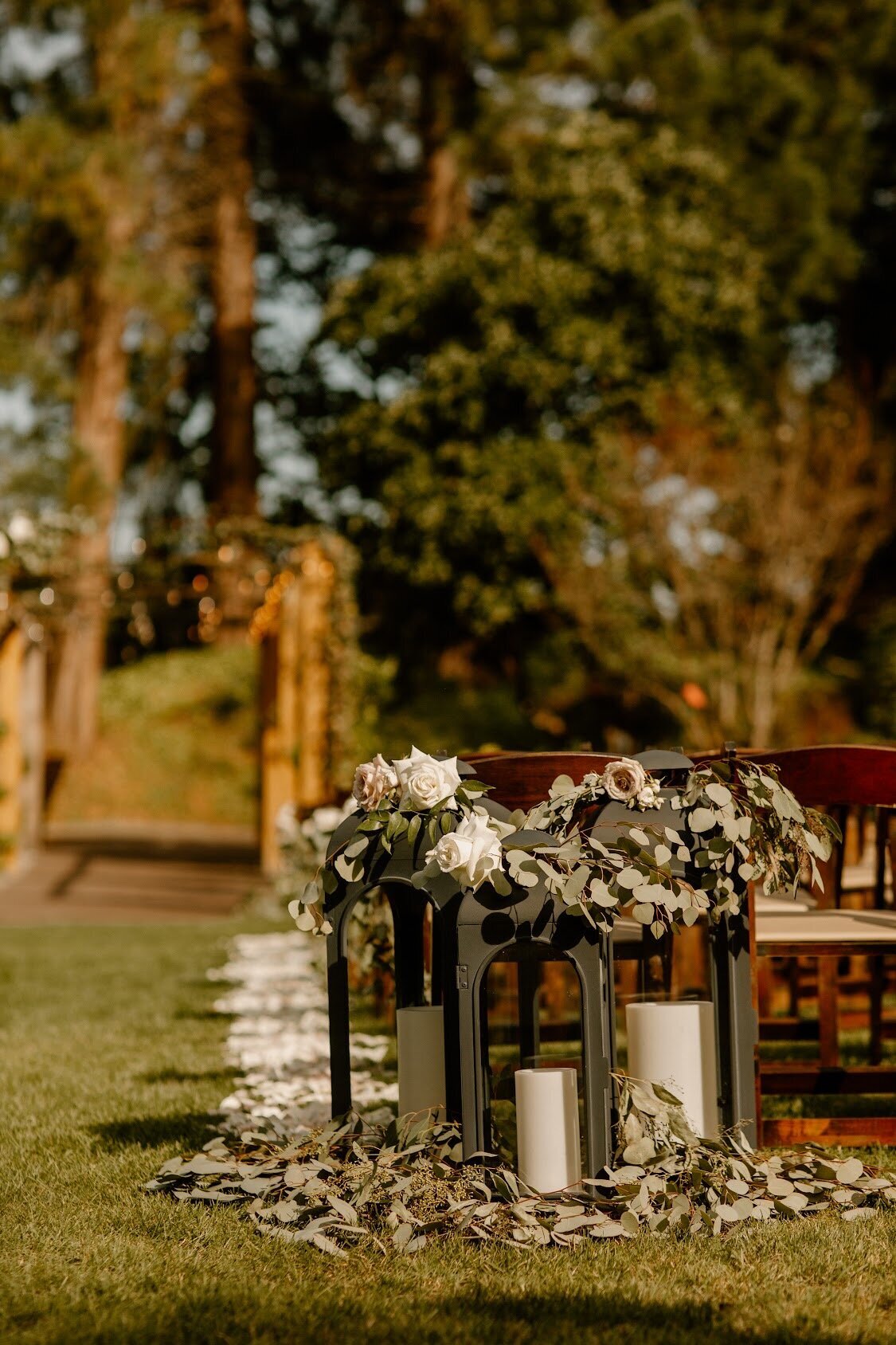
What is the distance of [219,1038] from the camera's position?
16.0 feet

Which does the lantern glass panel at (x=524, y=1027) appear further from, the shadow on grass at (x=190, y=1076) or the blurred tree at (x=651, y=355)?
the blurred tree at (x=651, y=355)

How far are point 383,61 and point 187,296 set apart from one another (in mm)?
5065

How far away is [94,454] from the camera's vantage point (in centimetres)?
1731

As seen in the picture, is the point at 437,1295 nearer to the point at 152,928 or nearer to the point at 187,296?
the point at 152,928

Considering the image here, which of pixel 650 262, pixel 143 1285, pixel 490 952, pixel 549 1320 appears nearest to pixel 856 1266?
pixel 549 1320

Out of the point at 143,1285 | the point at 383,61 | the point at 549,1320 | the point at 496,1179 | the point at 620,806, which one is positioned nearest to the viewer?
the point at 549,1320

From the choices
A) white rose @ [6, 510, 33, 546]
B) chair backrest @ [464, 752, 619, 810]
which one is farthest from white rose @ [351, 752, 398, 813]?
white rose @ [6, 510, 33, 546]

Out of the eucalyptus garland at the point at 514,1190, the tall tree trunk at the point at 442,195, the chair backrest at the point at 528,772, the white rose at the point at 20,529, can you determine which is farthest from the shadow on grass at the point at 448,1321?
the tall tree trunk at the point at 442,195

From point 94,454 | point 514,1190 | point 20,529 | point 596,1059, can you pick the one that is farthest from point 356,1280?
point 94,454

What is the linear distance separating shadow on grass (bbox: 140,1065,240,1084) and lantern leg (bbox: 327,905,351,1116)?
124 centimetres

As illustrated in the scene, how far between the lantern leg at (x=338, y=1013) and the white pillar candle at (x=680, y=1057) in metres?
0.60

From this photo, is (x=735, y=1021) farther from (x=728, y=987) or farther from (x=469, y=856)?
(x=469, y=856)

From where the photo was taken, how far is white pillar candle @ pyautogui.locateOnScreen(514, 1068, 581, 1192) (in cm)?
267

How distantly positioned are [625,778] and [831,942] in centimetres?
75
